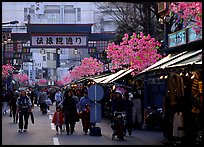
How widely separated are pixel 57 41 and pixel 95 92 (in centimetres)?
2068

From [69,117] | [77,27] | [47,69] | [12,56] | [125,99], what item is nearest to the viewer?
[125,99]

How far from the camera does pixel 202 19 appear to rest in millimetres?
13023

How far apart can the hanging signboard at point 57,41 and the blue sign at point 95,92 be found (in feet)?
66.9

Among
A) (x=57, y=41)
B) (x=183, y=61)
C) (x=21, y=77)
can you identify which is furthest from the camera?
(x=21, y=77)

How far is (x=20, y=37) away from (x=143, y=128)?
29.2 metres

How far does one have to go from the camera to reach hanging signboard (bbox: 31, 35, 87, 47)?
135 feet

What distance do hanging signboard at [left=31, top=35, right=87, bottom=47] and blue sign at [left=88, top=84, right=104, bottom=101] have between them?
20.4 metres

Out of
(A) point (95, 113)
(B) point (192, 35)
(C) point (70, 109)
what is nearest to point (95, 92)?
(A) point (95, 113)

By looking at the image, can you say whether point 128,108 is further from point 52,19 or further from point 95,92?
point 52,19

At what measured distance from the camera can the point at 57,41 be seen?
41.4 metres

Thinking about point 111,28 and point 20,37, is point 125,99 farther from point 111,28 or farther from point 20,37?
point 111,28

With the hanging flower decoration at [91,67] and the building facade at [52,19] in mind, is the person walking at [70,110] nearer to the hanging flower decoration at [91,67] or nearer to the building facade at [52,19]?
the hanging flower decoration at [91,67]

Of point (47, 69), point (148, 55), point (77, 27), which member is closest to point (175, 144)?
point (148, 55)

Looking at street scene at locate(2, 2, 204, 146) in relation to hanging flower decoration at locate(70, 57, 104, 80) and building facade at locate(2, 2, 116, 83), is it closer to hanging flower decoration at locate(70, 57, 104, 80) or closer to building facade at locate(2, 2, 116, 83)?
hanging flower decoration at locate(70, 57, 104, 80)
